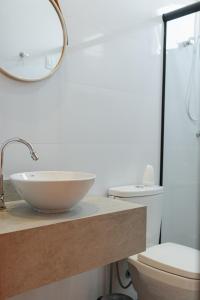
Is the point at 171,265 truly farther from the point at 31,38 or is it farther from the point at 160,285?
the point at 31,38

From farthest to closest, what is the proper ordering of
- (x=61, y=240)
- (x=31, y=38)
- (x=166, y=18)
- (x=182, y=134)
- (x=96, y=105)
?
(x=182, y=134) < (x=166, y=18) < (x=96, y=105) < (x=31, y=38) < (x=61, y=240)

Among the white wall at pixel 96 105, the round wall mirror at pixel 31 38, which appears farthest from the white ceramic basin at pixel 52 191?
the round wall mirror at pixel 31 38

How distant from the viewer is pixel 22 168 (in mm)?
1399

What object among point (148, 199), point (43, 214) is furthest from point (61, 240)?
point (148, 199)

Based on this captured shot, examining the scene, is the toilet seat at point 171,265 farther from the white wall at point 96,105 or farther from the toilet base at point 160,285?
the white wall at point 96,105

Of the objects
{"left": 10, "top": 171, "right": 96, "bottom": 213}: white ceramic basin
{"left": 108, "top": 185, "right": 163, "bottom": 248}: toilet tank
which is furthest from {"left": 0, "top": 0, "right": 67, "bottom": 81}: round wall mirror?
{"left": 108, "top": 185, "right": 163, "bottom": 248}: toilet tank

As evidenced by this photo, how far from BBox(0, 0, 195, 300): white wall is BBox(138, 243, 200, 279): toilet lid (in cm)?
36

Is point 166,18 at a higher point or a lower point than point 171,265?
higher

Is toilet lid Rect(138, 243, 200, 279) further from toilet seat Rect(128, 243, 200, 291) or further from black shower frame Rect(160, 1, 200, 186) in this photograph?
black shower frame Rect(160, 1, 200, 186)

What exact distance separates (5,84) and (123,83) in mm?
755

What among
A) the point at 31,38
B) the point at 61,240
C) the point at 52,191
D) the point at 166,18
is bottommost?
the point at 61,240

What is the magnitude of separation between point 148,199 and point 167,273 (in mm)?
447

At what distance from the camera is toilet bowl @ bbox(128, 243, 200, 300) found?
1346 millimetres

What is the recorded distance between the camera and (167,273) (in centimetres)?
140
